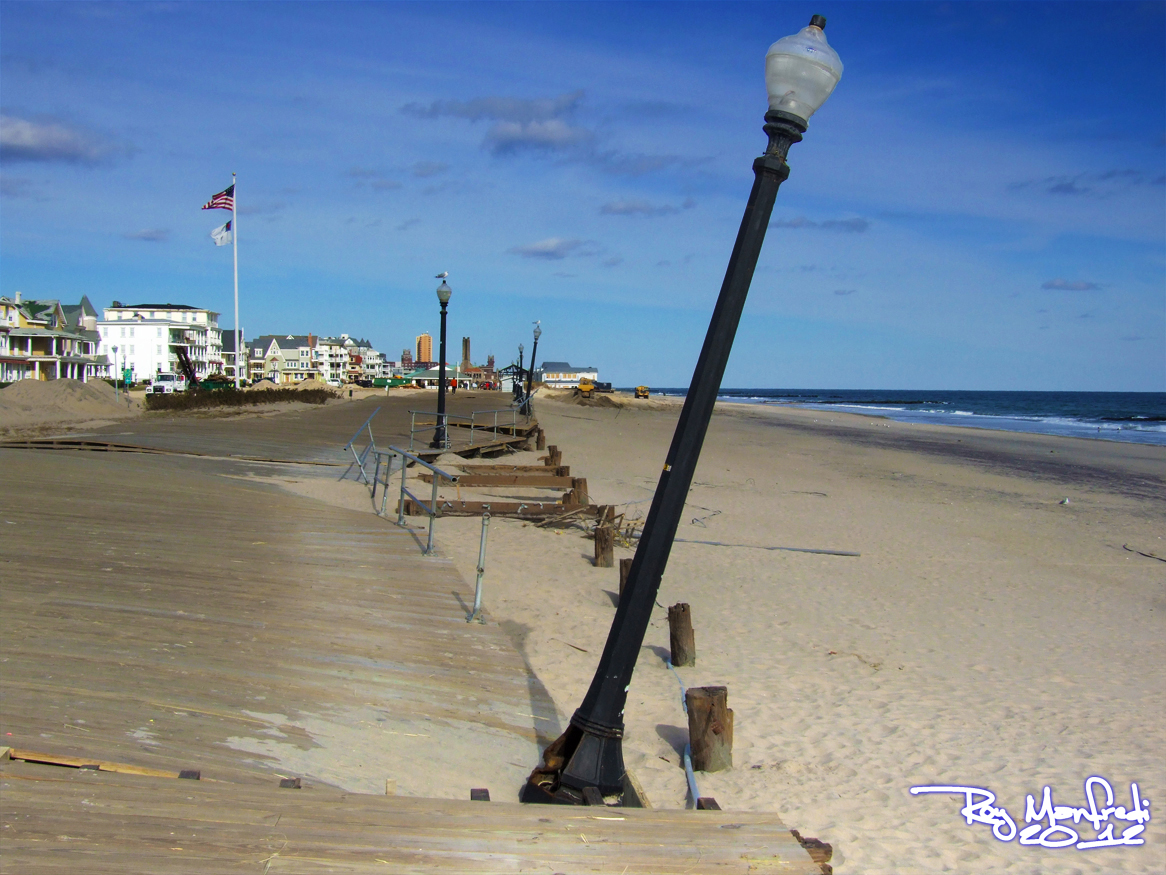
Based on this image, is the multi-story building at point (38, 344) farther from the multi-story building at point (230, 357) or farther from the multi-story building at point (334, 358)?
the multi-story building at point (334, 358)

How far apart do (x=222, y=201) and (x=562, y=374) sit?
453ft

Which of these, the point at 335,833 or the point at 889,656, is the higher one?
the point at 335,833

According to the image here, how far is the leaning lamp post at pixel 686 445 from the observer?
13.4ft

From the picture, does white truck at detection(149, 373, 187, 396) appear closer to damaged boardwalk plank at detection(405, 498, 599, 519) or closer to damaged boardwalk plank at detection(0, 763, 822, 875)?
damaged boardwalk plank at detection(405, 498, 599, 519)

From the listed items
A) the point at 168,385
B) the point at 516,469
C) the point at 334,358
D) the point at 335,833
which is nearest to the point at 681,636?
the point at 335,833

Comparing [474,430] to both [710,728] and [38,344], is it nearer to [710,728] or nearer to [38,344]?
[710,728]

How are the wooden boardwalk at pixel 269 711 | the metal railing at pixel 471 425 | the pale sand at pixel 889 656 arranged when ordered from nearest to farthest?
the wooden boardwalk at pixel 269 711
the pale sand at pixel 889 656
the metal railing at pixel 471 425

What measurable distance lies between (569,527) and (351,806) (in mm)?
10412

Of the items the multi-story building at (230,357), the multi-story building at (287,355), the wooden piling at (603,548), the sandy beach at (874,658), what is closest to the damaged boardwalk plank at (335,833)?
the sandy beach at (874,658)

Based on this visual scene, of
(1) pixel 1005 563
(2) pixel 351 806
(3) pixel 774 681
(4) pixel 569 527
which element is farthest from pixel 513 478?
(2) pixel 351 806

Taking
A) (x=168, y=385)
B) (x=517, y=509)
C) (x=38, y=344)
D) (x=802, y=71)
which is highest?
(x=38, y=344)

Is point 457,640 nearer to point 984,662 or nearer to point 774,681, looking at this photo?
point 774,681

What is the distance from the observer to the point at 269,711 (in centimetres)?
499

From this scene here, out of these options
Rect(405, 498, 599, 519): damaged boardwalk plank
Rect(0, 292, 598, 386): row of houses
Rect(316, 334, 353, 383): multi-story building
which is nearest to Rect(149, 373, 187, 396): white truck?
Rect(0, 292, 598, 386): row of houses
